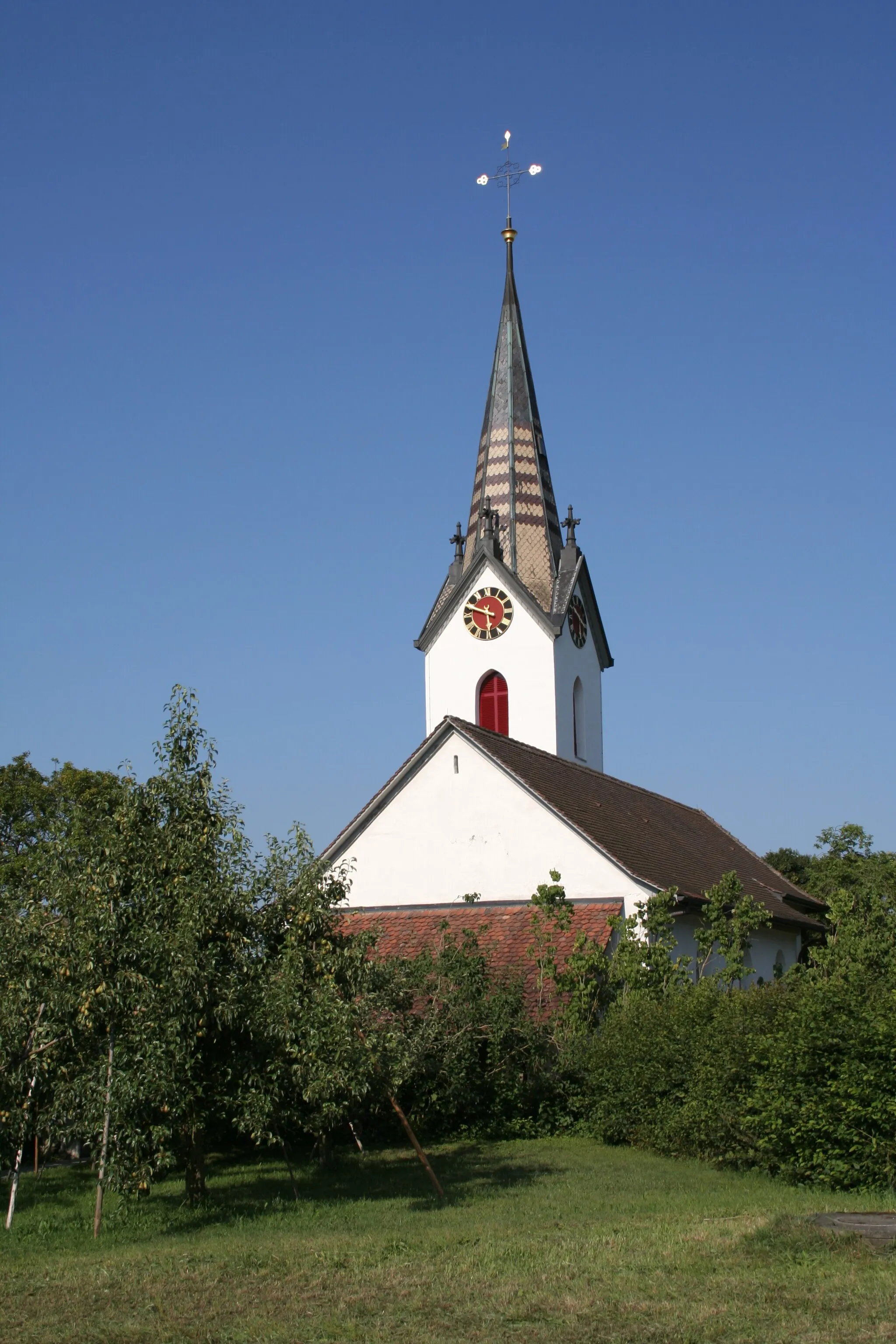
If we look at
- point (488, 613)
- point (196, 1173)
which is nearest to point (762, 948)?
point (488, 613)

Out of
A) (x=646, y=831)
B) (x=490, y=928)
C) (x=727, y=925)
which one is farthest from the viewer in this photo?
(x=646, y=831)

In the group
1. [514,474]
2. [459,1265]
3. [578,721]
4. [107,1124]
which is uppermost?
[514,474]

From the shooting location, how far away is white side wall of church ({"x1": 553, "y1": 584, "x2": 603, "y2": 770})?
37812 millimetres

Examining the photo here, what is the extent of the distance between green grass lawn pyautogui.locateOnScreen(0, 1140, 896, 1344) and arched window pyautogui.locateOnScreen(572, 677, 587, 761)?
2296 cm

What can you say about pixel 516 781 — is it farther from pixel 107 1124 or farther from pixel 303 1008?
pixel 107 1124

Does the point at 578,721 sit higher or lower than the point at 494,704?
lower

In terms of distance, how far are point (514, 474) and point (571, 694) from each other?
24.2 feet

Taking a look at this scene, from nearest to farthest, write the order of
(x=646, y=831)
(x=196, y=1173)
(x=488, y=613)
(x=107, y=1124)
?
(x=107, y=1124) < (x=196, y=1173) < (x=646, y=831) < (x=488, y=613)

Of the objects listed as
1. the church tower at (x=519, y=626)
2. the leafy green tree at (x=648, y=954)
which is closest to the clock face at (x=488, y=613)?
the church tower at (x=519, y=626)

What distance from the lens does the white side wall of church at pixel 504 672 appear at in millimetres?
37594

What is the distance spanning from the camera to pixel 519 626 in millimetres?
38438

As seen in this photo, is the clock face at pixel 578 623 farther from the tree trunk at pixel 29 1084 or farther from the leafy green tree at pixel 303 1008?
the tree trunk at pixel 29 1084

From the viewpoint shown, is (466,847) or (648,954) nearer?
(648,954)

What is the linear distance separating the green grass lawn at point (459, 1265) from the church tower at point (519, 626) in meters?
22.3
